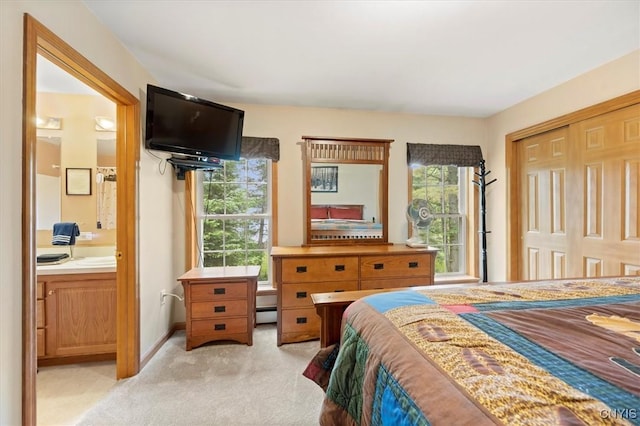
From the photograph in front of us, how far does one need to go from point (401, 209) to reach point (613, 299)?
219 cm

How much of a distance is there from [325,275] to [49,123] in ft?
9.32

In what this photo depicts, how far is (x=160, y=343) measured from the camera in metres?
2.51

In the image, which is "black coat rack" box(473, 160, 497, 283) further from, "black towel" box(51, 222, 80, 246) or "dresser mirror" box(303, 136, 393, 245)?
"black towel" box(51, 222, 80, 246)

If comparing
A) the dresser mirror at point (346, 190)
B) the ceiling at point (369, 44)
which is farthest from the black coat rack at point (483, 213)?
the dresser mirror at point (346, 190)

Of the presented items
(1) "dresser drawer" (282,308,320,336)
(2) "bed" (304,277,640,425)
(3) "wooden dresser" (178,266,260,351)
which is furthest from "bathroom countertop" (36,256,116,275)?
(2) "bed" (304,277,640,425)

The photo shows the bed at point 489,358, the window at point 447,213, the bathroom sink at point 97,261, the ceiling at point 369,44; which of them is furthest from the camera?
the window at point 447,213

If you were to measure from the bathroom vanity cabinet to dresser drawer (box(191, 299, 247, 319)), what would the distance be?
2.03 feet

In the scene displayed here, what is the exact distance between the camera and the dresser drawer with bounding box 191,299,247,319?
8.11 ft

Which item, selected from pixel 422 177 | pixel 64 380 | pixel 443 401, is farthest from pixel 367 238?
pixel 64 380

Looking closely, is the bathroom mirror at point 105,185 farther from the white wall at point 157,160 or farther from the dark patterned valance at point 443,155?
the dark patterned valance at point 443,155

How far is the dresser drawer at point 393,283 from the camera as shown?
2.67 meters

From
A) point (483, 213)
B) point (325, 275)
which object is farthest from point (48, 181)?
point (483, 213)

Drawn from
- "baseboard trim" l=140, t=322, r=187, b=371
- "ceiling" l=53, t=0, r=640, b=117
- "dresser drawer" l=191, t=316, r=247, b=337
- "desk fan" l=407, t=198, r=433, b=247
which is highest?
"ceiling" l=53, t=0, r=640, b=117

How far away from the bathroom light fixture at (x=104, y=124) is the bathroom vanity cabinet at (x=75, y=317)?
4.38ft
